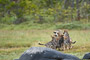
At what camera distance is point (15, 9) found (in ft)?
98.4

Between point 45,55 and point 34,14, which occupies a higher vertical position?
point 34,14

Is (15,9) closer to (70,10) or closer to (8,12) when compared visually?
(8,12)

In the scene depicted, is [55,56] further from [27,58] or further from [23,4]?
[23,4]

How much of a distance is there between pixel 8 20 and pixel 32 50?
2230 centimetres

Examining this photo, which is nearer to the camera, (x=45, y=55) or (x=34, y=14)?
(x=45, y=55)

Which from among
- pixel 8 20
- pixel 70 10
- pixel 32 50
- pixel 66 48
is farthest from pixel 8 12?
pixel 32 50

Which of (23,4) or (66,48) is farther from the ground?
(23,4)

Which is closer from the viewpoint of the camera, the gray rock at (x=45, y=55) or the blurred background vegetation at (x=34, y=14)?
the gray rock at (x=45, y=55)

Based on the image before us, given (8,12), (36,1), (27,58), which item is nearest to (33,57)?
(27,58)

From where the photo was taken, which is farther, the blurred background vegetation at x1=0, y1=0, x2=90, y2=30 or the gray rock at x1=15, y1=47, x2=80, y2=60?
the blurred background vegetation at x1=0, y1=0, x2=90, y2=30

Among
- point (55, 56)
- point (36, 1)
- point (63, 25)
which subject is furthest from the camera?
point (36, 1)

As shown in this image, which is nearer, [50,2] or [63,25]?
[63,25]

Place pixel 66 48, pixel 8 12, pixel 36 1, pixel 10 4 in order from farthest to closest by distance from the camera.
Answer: pixel 36 1
pixel 8 12
pixel 10 4
pixel 66 48

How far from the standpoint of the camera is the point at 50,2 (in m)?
32.8
